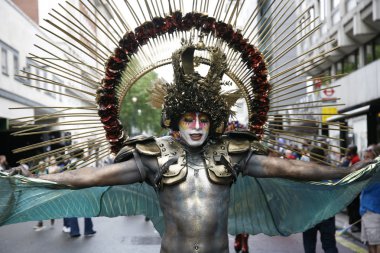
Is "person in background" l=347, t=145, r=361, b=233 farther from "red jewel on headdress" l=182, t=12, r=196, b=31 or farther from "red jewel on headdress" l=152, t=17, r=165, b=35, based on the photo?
"red jewel on headdress" l=152, t=17, r=165, b=35

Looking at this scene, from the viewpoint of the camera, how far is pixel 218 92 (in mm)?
3994

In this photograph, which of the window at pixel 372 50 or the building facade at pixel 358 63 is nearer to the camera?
the building facade at pixel 358 63

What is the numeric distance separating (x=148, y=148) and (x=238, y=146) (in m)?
0.69

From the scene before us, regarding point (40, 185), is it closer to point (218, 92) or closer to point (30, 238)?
point (218, 92)

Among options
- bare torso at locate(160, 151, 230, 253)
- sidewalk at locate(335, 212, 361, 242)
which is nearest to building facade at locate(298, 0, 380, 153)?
sidewalk at locate(335, 212, 361, 242)

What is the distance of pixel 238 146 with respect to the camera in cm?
403

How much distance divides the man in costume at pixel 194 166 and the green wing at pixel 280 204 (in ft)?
1.66

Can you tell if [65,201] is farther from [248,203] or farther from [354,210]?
[354,210]

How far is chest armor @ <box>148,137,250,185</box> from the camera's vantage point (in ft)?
12.7

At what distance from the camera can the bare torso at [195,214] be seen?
12.4ft

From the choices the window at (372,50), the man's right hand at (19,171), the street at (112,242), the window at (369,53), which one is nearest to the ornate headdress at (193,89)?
the man's right hand at (19,171)

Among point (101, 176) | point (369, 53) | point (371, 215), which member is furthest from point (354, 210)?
point (369, 53)

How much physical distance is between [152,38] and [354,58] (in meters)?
17.6

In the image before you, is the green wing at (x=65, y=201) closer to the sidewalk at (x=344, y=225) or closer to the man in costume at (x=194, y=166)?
the man in costume at (x=194, y=166)
